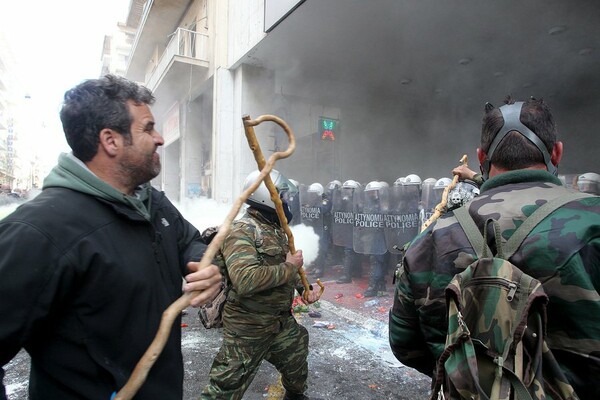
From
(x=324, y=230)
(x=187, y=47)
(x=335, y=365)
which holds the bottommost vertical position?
(x=335, y=365)

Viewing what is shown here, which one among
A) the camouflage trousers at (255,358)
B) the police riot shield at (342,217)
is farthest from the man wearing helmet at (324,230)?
the camouflage trousers at (255,358)

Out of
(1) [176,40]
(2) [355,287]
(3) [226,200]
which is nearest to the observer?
(2) [355,287]

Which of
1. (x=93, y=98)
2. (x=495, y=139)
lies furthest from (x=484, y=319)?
(x=93, y=98)

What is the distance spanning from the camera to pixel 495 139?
1.38 meters

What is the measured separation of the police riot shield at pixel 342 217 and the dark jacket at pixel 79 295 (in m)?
6.64

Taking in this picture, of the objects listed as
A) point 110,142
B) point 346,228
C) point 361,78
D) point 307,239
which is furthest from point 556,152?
point 361,78

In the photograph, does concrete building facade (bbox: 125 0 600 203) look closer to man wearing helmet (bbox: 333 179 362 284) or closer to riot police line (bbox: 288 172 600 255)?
man wearing helmet (bbox: 333 179 362 284)

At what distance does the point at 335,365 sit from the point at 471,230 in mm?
3052

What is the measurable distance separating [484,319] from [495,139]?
0.69 m

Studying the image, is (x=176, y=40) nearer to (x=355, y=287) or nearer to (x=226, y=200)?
(x=226, y=200)

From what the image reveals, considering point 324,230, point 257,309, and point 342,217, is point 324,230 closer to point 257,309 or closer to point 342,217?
point 342,217

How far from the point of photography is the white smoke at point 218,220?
8.53 metres

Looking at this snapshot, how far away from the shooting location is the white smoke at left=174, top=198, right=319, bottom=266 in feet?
28.0

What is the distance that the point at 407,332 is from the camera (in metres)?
1.54
